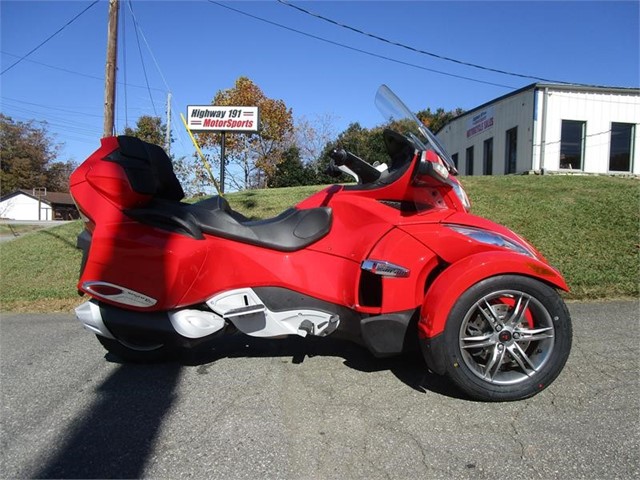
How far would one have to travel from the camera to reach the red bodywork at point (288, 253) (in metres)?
2.96

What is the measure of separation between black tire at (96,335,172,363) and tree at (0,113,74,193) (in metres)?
61.9

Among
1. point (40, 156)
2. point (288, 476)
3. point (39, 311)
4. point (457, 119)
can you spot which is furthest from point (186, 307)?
point (40, 156)

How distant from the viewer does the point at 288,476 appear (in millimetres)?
2160

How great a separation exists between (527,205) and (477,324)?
718 cm

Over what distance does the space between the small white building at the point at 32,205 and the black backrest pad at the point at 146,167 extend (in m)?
62.6

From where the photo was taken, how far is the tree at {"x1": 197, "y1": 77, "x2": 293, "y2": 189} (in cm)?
2844

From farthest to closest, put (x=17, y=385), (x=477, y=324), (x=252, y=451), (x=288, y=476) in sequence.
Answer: (x=17, y=385), (x=477, y=324), (x=252, y=451), (x=288, y=476)

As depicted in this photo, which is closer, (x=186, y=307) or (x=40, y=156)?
(x=186, y=307)

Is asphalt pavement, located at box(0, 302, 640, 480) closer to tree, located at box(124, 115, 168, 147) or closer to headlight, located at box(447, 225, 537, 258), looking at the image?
headlight, located at box(447, 225, 537, 258)

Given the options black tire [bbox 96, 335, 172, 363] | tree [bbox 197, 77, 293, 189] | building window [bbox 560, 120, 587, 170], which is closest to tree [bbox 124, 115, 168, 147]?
tree [bbox 197, 77, 293, 189]

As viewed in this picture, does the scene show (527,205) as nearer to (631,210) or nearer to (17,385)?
(631,210)

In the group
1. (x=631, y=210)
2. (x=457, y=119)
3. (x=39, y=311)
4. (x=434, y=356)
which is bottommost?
(x=39, y=311)

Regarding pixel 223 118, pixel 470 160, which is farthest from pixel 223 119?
pixel 470 160

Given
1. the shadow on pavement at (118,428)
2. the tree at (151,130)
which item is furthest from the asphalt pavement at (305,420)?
the tree at (151,130)
